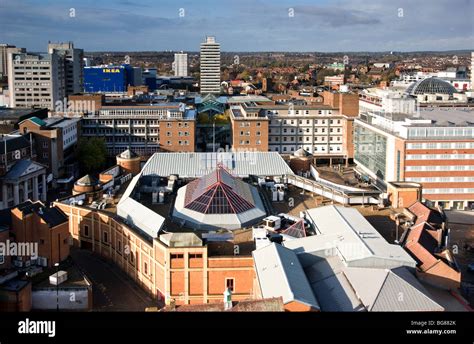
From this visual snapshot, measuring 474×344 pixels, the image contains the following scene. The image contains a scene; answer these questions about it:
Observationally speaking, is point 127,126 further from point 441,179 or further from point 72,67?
point 72,67

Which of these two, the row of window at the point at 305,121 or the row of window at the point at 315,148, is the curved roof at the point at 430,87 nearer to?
the row of window at the point at 305,121

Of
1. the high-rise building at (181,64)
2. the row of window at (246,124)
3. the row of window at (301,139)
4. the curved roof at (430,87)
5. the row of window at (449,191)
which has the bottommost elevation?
the row of window at (449,191)

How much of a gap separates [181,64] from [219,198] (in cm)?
5280

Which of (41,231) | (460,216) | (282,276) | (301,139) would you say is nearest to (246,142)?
(301,139)

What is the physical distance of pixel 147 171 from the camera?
13.7 meters

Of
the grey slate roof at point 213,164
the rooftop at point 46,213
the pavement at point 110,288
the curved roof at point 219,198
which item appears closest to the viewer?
the pavement at point 110,288

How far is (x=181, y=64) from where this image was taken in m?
61.5

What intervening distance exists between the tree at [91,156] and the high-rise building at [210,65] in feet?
76.4

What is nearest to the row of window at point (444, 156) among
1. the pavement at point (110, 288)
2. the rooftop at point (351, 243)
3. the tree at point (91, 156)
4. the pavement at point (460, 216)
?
the pavement at point (460, 216)

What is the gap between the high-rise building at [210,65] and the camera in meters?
44.7

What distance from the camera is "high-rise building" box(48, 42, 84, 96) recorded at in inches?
1396

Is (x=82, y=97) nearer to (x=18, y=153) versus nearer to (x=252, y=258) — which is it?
(x=18, y=153)

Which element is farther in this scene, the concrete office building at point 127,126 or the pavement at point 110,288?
the concrete office building at point 127,126
